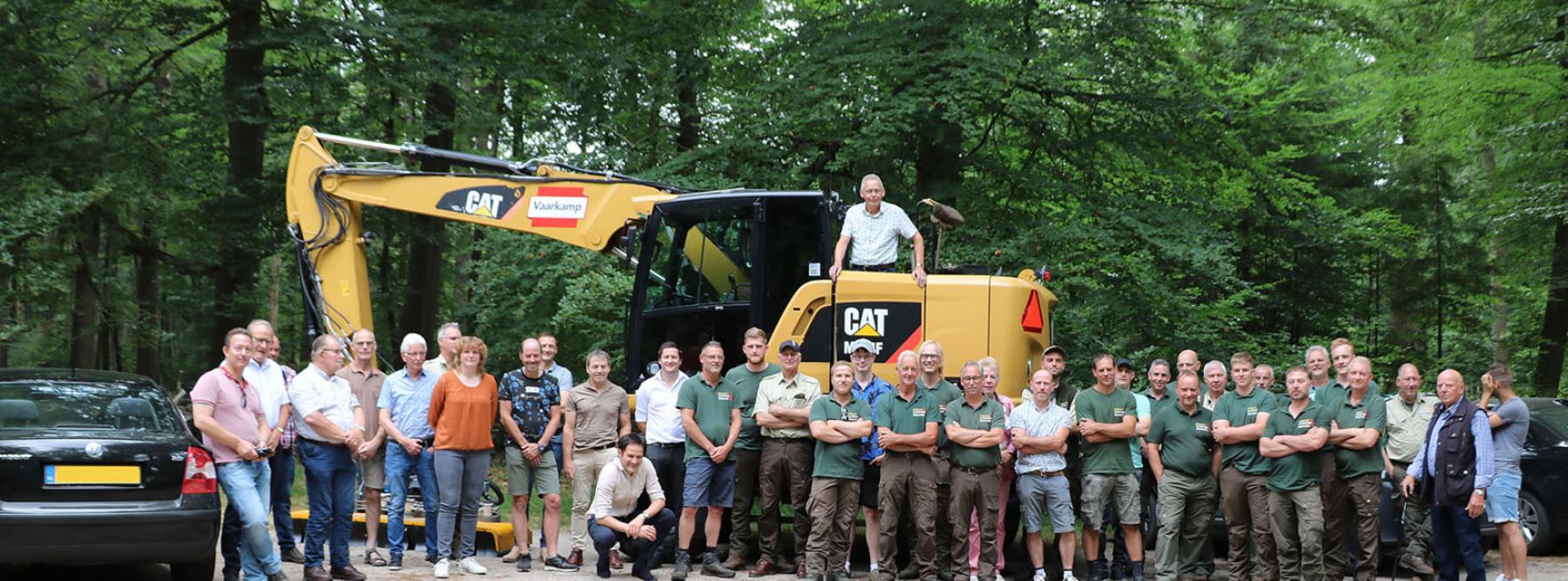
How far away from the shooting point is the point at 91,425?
8.16 m

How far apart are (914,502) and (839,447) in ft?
2.20

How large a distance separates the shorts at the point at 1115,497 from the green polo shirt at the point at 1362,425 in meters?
1.46

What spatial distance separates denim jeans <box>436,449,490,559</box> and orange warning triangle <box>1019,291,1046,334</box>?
4.31 m

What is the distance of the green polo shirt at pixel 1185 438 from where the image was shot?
401 inches

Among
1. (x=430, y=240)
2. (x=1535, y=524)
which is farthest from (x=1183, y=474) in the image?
(x=430, y=240)

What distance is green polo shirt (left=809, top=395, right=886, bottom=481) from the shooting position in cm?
995

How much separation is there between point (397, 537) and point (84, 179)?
963 centimetres

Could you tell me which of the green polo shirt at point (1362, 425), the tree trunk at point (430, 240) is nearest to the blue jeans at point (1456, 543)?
the green polo shirt at point (1362, 425)

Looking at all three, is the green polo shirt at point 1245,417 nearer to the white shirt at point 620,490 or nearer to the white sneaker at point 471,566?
the white shirt at point 620,490

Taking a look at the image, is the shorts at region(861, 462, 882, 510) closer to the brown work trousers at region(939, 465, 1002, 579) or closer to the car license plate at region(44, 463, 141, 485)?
the brown work trousers at region(939, 465, 1002, 579)

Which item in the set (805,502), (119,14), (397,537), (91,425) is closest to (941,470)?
(805,502)

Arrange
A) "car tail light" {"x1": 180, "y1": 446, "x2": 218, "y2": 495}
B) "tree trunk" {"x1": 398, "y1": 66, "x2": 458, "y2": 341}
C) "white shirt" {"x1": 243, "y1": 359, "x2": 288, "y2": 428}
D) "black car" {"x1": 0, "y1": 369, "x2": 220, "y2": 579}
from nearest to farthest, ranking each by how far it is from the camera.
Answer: "black car" {"x1": 0, "y1": 369, "x2": 220, "y2": 579} < "car tail light" {"x1": 180, "y1": 446, "x2": 218, "y2": 495} < "white shirt" {"x1": 243, "y1": 359, "x2": 288, "y2": 428} < "tree trunk" {"x1": 398, "y1": 66, "x2": 458, "y2": 341}

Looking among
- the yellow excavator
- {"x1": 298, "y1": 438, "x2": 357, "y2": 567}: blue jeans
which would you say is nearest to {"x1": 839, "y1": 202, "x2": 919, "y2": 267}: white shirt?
the yellow excavator

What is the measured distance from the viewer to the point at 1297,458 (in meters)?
9.80
